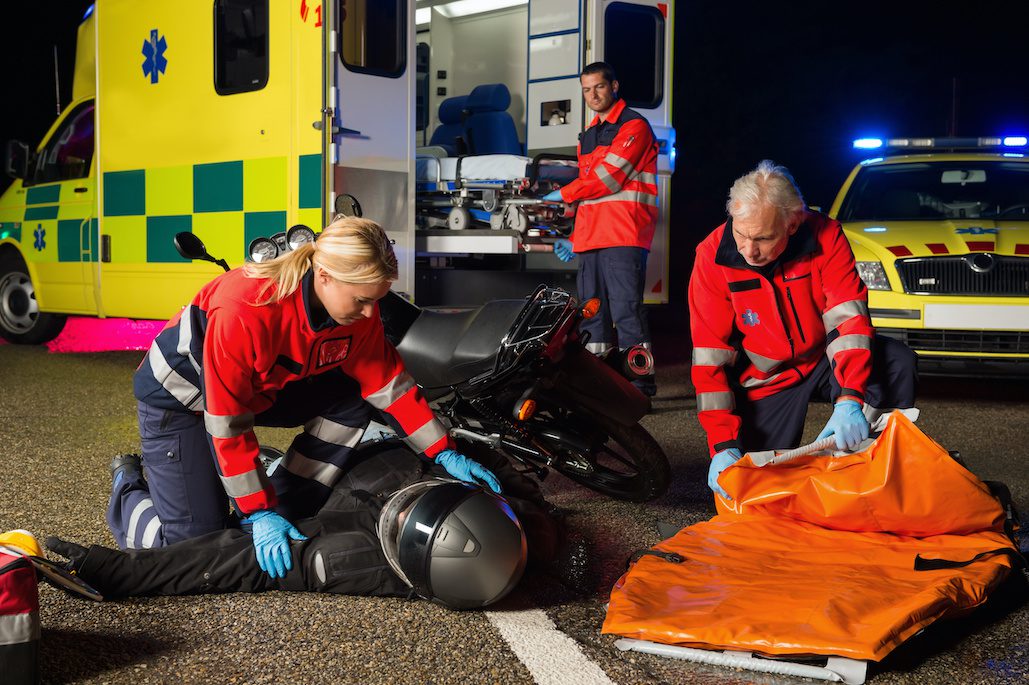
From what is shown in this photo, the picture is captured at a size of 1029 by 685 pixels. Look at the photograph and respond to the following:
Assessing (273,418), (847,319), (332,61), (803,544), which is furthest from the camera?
(332,61)

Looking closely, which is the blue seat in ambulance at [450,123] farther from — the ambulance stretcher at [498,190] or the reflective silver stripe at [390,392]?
the reflective silver stripe at [390,392]

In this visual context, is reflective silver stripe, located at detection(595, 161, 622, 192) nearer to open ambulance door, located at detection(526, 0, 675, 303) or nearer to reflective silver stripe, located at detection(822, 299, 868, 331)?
open ambulance door, located at detection(526, 0, 675, 303)

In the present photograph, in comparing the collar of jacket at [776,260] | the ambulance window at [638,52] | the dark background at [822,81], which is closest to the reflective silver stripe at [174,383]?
the collar of jacket at [776,260]

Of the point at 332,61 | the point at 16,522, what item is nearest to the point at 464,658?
the point at 16,522

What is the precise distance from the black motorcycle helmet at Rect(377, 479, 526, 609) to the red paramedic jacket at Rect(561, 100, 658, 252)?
3.70m

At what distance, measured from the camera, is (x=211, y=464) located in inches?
129

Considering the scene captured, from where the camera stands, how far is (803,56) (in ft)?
72.9

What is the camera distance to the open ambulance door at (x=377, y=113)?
5.96m

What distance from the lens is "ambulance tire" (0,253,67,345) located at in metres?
9.31

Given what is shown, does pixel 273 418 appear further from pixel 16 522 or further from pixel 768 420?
pixel 768 420

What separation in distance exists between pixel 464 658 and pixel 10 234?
26.2 feet

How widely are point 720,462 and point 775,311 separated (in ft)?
1.83

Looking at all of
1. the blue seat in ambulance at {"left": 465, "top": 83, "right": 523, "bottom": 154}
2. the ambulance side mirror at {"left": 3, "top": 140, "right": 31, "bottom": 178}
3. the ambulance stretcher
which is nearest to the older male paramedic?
the ambulance stretcher

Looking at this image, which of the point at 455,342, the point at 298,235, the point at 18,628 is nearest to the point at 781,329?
the point at 455,342
